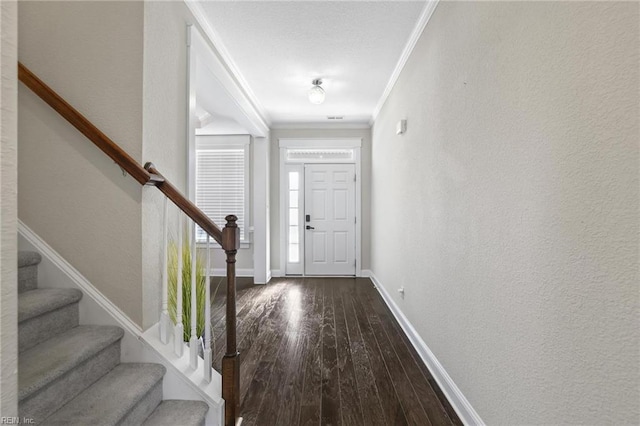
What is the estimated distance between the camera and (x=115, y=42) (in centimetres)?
160

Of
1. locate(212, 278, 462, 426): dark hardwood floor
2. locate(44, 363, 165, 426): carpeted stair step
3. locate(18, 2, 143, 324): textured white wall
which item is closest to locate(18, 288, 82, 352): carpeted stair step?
locate(18, 2, 143, 324): textured white wall

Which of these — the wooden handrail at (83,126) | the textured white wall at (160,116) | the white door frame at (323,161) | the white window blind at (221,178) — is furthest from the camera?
the white window blind at (221,178)

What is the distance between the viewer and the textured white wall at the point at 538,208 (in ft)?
2.63

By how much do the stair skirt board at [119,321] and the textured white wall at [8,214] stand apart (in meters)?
0.88

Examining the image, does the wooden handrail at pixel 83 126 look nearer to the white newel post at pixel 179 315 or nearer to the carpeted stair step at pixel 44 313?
the white newel post at pixel 179 315

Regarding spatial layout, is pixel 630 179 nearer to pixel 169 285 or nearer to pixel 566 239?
pixel 566 239

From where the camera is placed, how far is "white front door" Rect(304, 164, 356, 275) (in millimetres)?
5156

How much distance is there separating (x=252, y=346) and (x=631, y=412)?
2294 mm

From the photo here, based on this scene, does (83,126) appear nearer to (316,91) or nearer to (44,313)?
(44,313)

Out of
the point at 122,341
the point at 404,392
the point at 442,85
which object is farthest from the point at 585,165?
the point at 122,341

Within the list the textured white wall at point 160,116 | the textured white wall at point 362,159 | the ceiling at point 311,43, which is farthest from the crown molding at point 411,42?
the textured white wall at point 160,116

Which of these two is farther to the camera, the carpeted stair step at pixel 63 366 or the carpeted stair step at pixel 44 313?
the carpeted stair step at pixel 44 313

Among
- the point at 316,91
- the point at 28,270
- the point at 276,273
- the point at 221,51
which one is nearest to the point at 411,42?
the point at 316,91

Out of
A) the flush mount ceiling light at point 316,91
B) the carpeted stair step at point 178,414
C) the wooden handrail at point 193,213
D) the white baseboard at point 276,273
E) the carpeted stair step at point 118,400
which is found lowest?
the white baseboard at point 276,273
